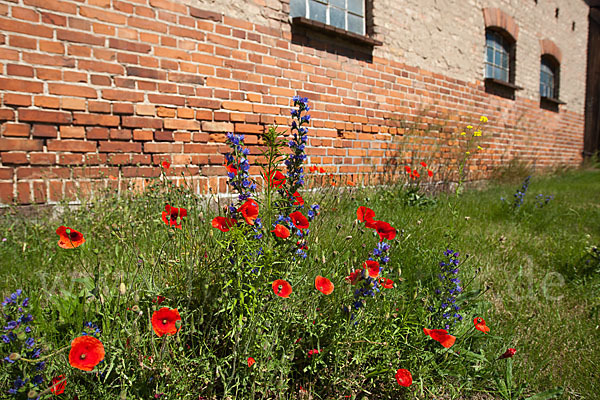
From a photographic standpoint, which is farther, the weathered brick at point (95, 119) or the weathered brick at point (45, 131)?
the weathered brick at point (95, 119)

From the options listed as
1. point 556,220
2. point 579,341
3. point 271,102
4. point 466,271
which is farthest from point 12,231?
point 556,220

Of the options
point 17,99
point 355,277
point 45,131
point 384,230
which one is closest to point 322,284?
point 355,277

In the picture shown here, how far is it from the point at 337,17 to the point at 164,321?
4285 mm

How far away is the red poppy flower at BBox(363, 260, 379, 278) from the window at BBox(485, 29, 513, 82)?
6944 mm

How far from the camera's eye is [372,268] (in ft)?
4.19

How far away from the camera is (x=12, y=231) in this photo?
7.65ft

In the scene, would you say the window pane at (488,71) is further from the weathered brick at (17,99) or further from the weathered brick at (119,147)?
the weathered brick at (17,99)

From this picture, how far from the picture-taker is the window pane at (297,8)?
3924 mm


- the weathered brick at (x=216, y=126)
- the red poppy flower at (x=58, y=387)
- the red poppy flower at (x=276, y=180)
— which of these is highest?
the weathered brick at (x=216, y=126)

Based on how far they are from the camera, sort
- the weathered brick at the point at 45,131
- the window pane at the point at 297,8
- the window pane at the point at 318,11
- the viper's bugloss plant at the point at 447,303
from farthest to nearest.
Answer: the window pane at the point at 318,11 → the window pane at the point at 297,8 → the weathered brick at the point at 45,131 → the viper's bugloss plant at the point at 447,303

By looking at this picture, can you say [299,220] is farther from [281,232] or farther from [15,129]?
[15,129]

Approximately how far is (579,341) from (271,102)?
305cm

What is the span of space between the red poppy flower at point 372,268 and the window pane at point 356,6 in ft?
13.5

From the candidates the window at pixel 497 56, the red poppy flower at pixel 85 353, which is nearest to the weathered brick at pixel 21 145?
the red poppy flower at pixel 85 353
